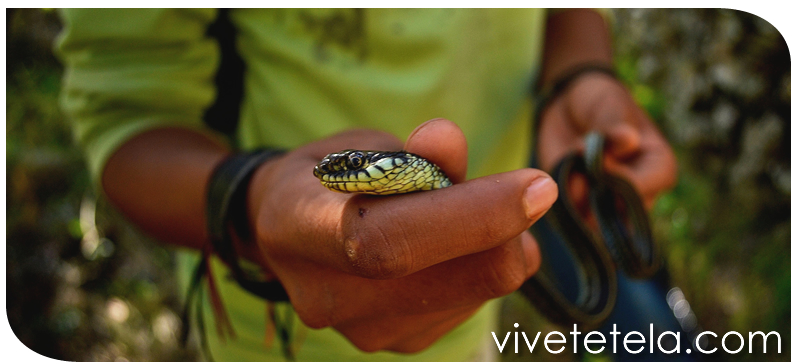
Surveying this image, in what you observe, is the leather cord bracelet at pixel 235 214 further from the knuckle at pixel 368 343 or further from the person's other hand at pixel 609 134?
the person's other hand at pixel 609 134

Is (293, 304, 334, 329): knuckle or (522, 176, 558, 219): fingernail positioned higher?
(522, 176, 558, 219): fingernail

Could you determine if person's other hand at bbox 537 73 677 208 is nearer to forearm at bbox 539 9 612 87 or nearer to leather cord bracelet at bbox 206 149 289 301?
forearm at bbox 539 9 612 87

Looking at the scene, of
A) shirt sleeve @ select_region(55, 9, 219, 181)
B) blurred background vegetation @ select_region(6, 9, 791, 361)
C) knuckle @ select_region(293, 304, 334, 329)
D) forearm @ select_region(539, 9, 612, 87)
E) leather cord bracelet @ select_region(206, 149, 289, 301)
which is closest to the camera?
knuckle @ select_region(293, 304, 334, 329)

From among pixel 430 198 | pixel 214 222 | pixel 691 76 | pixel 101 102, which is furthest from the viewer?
pixel 691 76

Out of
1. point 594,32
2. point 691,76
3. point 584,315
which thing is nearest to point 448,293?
point 584,315

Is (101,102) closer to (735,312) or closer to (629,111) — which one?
(629,111)

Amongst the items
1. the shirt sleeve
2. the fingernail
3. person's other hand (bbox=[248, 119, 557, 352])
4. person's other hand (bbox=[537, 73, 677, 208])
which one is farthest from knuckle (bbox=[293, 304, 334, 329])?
person's other hand (bbox=[537, 73, 677, 208])
